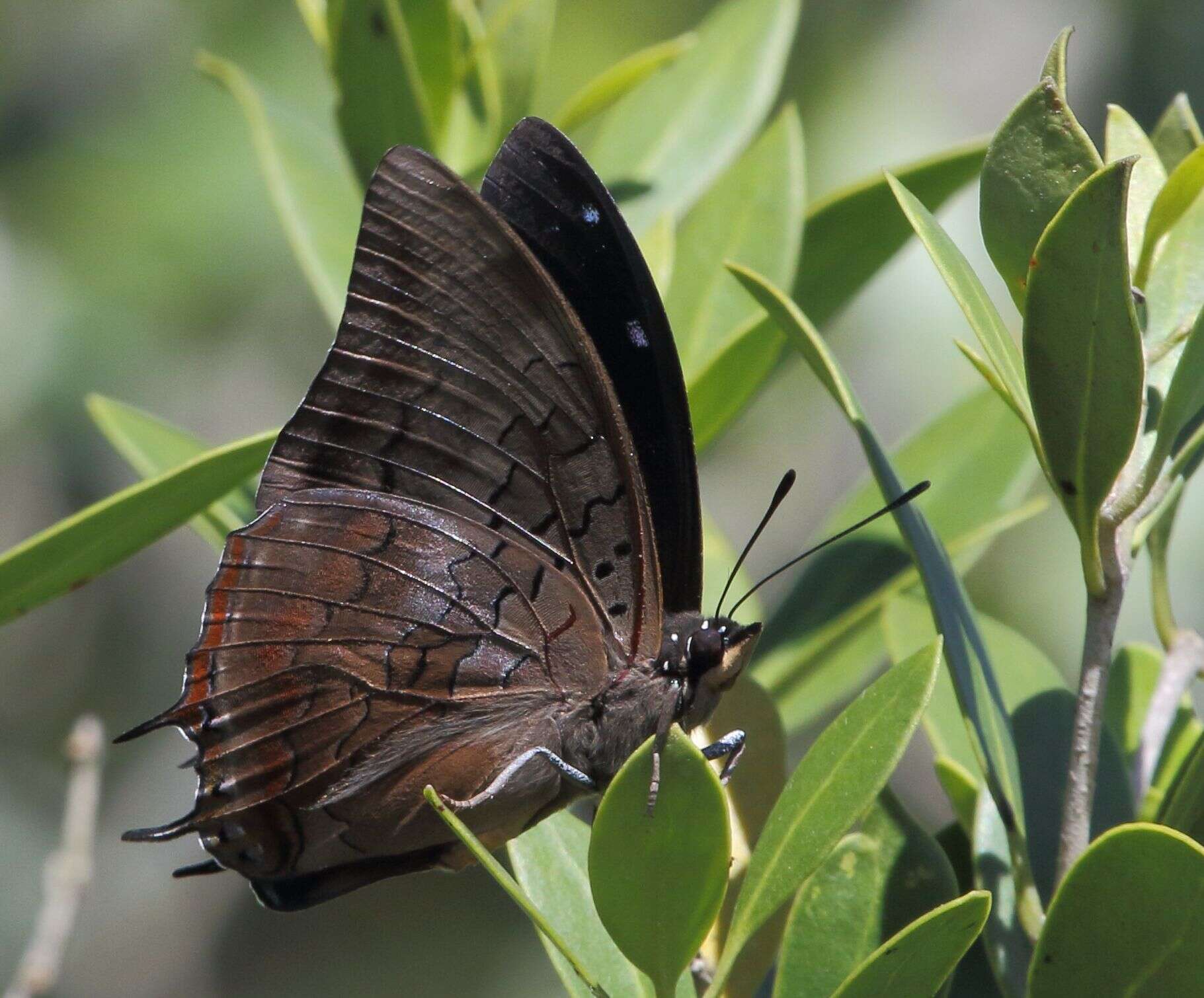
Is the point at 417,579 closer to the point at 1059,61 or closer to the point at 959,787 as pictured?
the point at 959,787

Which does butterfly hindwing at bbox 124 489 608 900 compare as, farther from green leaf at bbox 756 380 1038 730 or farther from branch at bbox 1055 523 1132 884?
branch at bbox 1055 523 1132 884

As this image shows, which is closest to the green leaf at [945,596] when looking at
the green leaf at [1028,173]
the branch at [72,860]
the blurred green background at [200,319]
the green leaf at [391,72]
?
the green leaf at [1028,173]

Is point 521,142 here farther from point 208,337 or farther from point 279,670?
point 208,337

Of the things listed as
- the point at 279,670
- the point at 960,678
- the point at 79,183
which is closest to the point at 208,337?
the point at 79,183

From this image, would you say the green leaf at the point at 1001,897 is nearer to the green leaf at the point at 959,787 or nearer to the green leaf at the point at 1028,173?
the green leaf at the point at 959,787

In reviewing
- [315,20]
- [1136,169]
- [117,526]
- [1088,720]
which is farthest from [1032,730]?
[315,20]

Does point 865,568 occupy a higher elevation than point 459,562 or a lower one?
lower
